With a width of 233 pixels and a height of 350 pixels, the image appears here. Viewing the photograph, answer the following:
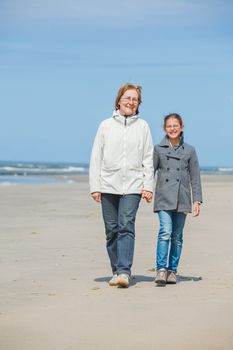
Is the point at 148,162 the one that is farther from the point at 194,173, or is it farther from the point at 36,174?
the point at 36,174

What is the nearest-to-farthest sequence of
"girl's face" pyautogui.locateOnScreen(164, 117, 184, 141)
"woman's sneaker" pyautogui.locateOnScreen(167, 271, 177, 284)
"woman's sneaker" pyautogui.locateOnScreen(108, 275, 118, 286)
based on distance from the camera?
"woman's sneaker" pyautogui.locateOnScreen(108, 275, 118, 286) < "woman's sneaker" pyautogui.locateOnScreen(167, 271, 177, 284) < "girl's face" pyautogui.locateOnScreen(164, 117, 184, 141)

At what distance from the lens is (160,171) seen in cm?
722

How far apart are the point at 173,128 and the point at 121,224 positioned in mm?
982

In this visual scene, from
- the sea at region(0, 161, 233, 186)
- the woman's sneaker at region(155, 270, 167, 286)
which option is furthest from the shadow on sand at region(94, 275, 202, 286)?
the sea at region(0, 161, 233, 186)

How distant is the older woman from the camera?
6.90 m

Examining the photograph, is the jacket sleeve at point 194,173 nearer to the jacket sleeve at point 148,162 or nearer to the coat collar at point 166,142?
the coat collar at point 166,142

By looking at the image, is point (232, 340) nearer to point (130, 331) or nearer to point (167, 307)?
point (130, 331)

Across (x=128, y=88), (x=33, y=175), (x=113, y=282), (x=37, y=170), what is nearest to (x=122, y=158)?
(x=128, y=88)

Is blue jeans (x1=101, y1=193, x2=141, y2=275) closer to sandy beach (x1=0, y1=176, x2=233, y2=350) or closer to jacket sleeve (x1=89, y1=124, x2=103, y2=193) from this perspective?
jacket sleeve (x1=89, y1=124, x2=103, y2=193)

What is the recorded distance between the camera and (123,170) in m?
6.90

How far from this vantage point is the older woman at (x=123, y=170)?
6898 mm

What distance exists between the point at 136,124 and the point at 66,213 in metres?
8.06

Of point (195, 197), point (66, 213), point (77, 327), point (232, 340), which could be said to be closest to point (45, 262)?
point (195, 197)

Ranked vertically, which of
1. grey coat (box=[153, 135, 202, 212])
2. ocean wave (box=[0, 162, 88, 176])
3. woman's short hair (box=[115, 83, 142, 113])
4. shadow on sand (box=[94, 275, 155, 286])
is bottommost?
ocean wave (box=[0, 162, 88, 176])
